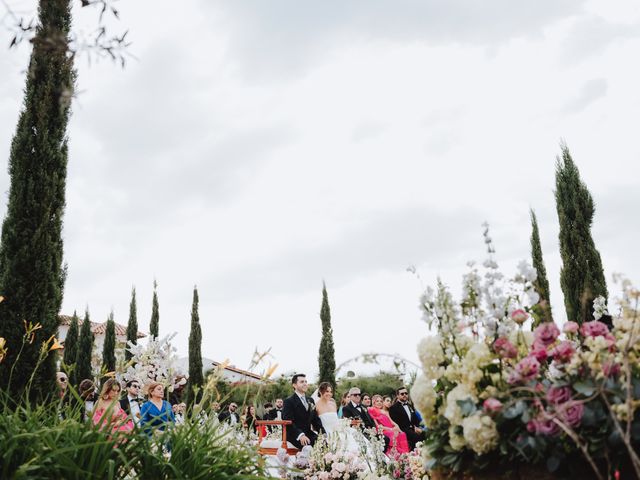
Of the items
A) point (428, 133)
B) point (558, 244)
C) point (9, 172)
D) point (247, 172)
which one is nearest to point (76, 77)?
point (9, 172)

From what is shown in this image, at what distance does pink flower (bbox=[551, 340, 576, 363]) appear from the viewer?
6.46 feet

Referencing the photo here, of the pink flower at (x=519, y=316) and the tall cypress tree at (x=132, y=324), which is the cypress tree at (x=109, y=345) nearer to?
the tall cypress tree at (x=132, y=324)

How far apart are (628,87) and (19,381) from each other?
31.1 ft

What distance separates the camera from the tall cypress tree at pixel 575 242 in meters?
14.7

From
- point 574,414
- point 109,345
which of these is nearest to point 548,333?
point 574,414

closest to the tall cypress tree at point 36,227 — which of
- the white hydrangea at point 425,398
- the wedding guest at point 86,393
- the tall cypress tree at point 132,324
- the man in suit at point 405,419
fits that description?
the wedding guest at point 86,393

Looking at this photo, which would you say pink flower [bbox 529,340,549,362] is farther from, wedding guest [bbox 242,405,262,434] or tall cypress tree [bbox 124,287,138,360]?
tall cypress tree [bbox 124,287,138,360]

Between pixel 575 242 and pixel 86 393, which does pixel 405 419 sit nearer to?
pixel 86 393

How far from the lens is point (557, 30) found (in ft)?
20.1

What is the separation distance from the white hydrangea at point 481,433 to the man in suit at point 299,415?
6.64 m

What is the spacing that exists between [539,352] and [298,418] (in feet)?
22.9

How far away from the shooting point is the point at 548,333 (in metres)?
2.03

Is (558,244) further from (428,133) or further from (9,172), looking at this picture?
(9,172)

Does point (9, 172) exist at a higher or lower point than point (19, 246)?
higher
